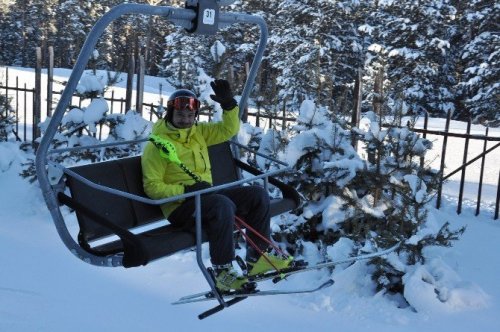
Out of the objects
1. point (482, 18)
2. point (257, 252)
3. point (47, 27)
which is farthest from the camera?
point (47, 27)

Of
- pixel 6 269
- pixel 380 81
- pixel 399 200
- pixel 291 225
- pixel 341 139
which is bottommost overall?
pixel 6 269

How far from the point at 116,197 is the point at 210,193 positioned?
600 millimetres

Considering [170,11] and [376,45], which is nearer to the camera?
[170,11]

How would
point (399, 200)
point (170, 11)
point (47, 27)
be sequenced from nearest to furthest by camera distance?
point (170, 11), point (399, 200), point (47, 27)

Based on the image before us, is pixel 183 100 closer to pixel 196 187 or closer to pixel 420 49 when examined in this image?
pixel 196 187

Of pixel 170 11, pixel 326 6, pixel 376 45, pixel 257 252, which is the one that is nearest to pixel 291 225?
pixel 257 252

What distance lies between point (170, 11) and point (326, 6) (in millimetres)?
20607

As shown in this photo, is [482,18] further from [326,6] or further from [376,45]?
[326,6]

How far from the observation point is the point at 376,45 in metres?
21.4

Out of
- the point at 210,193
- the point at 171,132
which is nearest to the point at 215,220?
the point at 210,193

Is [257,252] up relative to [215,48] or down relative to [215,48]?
down

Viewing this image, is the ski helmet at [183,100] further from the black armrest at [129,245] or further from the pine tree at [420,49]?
the pine tree at [420,49]

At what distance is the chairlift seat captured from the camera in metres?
3.09

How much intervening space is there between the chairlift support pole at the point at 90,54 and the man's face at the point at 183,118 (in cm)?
61
